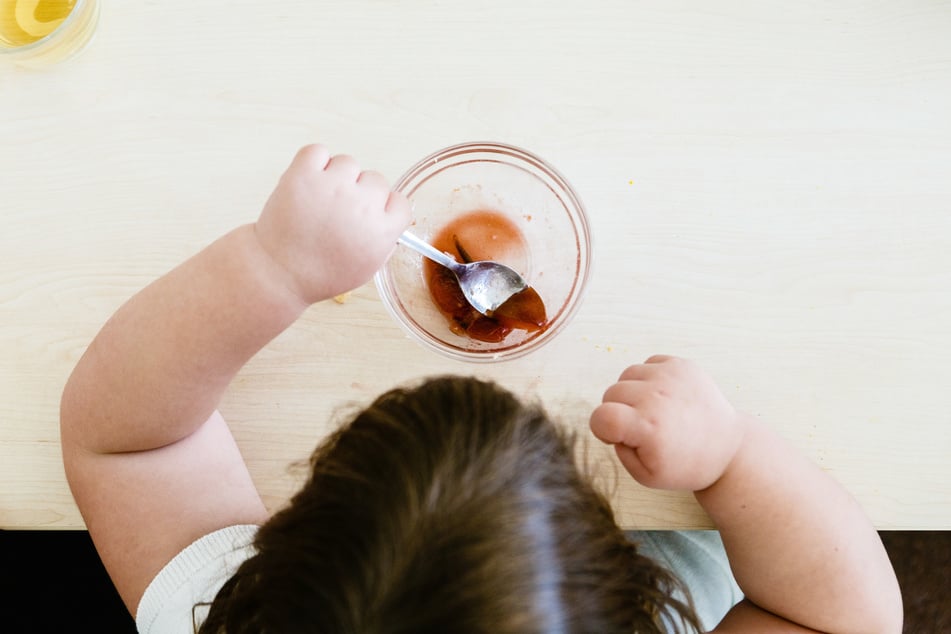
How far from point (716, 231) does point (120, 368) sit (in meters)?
0.55

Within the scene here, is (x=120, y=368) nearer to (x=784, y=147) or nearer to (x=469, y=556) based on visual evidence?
(x=469, y=556)

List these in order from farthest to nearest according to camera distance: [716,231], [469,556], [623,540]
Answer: [716,231], [623,540], [469,556]

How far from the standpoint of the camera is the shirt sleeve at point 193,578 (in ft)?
2.05

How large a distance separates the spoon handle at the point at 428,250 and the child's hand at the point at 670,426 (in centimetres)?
18

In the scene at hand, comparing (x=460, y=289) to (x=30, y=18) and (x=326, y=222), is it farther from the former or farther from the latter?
(x=30, y=18)

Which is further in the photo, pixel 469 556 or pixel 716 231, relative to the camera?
pixel 716 231

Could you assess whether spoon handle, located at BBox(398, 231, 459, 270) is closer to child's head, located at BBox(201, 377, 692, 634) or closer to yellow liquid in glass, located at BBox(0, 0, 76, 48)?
child's head, located at BBox(201, 377, 692, 634)

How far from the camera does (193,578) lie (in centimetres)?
62

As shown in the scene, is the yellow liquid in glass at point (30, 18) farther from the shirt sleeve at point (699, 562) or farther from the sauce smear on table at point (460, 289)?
the shirt sleeve at point (699, 562)

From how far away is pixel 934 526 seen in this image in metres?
0.65

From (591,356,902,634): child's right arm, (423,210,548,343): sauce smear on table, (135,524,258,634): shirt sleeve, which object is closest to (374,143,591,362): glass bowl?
(423,210,548,343): sauce smear on table

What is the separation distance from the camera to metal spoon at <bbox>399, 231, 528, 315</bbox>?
2.11 ft

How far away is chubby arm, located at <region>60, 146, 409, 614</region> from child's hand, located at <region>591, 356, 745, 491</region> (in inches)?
9.3

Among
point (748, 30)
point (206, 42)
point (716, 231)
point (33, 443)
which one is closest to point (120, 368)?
point (33, 443)
